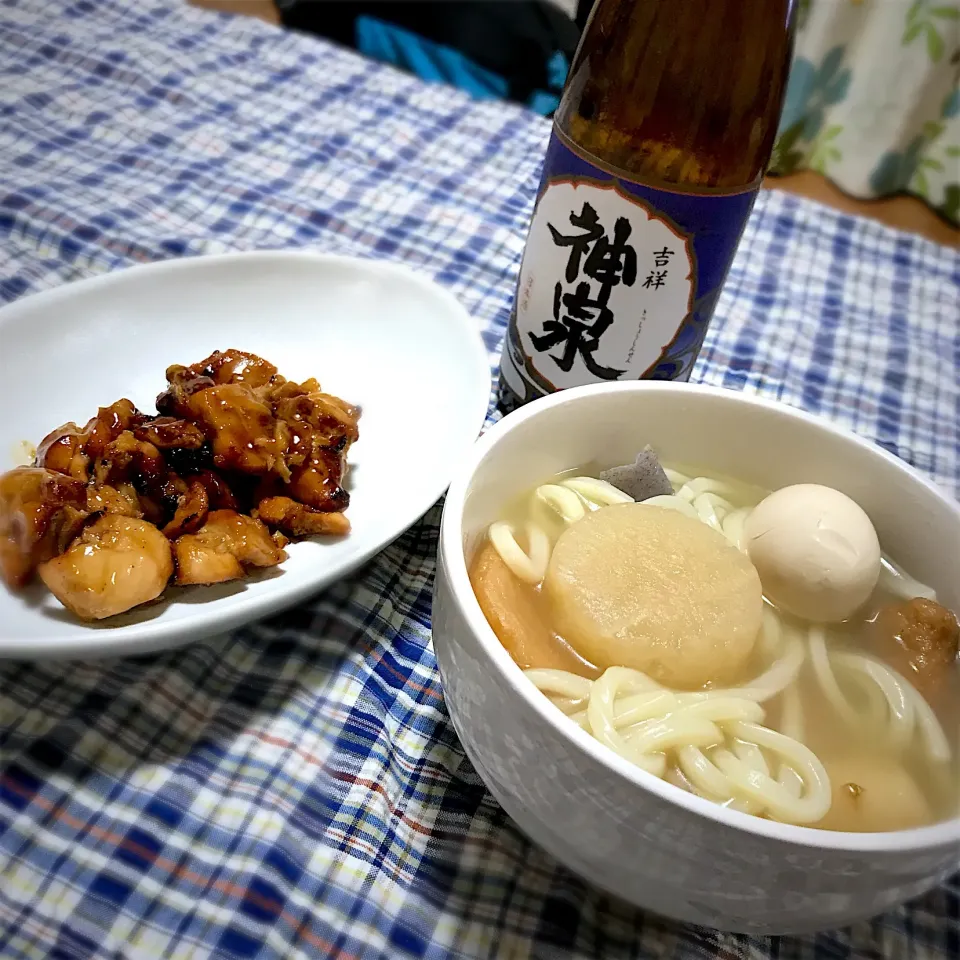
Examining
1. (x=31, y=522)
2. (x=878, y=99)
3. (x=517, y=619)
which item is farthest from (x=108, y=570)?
(x=878, y=99)

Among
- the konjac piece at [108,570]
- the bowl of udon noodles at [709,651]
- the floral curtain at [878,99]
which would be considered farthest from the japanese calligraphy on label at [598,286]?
the floral curtain at [878,99]

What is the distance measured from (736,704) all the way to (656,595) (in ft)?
0.25

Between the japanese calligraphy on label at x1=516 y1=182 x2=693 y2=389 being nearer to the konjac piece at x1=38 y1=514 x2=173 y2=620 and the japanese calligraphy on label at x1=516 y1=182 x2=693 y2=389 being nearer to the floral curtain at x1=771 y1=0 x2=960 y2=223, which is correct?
the konjac piece at x1=38 y1=514 x2=173 y2=620

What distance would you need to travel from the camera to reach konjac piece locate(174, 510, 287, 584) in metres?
0.51

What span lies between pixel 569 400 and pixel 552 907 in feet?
0.99

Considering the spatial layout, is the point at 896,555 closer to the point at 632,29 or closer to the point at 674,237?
the point at 674,237

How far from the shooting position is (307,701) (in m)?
0.54

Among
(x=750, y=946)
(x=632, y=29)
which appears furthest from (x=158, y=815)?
(x=632, y=29)

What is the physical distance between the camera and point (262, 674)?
1.79 ft

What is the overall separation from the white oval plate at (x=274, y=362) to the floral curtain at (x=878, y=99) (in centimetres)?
148

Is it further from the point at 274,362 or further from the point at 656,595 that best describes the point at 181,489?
the point at 656,595

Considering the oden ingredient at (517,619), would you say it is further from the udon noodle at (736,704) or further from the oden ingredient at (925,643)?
the oden ingredient at (925,643)

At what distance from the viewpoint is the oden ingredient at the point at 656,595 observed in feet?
1.54

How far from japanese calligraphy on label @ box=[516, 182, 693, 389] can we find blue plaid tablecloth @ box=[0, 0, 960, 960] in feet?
0.55
